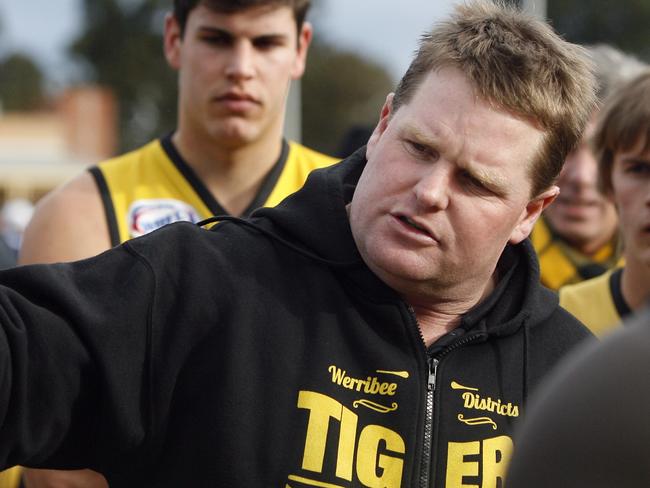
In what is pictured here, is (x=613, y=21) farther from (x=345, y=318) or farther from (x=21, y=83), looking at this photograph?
(x=345, y=318)

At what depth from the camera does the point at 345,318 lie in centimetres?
259

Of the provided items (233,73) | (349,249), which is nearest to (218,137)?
(233,73)

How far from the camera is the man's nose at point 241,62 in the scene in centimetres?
441

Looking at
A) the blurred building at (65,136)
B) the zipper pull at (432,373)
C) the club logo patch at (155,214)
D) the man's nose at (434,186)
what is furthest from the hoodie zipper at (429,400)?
the blurred building at (65,136)

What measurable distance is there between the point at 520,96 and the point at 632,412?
165 centimetres

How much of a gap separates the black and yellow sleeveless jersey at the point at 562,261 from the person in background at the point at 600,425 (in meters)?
4.26

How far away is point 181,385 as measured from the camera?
242 centimetres

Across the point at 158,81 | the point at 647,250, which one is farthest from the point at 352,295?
the point at 158,81

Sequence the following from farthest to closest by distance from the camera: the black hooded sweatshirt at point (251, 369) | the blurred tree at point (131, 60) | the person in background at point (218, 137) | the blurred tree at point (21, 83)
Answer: the blurred tree at point (21, 83) < the blurred tree at point (131, 60) < the person in background at point (218, 137) < the black hooded sweatshirt at point (251, 369)

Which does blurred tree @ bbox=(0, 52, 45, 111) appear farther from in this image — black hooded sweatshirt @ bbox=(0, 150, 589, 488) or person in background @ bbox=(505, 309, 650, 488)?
person in background @ bbox=(505, 309, 650, 488)

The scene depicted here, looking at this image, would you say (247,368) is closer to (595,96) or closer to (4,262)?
(595,96)

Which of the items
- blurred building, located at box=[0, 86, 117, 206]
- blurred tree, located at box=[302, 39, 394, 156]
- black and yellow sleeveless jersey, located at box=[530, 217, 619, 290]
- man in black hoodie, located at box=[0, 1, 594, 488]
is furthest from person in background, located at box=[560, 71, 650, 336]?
blurred building, located at box=[0, 86, 117, 206]

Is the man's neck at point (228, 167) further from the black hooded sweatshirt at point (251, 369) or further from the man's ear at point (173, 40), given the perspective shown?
the black hooded sweatshirt at point (251, 369)

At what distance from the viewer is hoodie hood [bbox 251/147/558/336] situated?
263 centimetres
